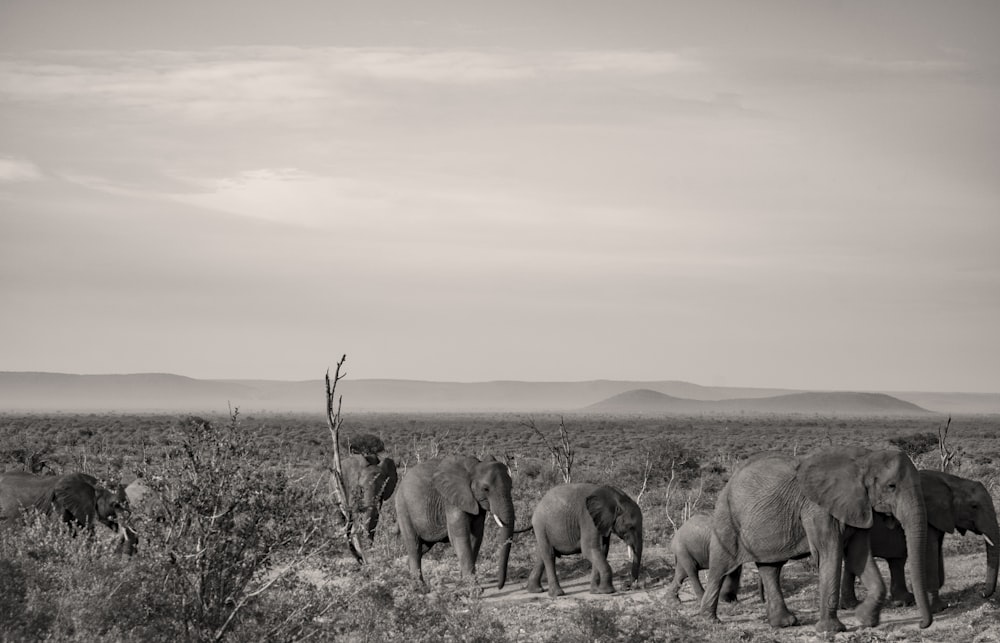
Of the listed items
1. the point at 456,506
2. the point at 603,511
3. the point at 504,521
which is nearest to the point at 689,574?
the point at 603,511

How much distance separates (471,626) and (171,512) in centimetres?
388

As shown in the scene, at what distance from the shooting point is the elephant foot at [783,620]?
569 inches

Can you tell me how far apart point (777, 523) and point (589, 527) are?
12.1ft

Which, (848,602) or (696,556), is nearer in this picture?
(848,602)

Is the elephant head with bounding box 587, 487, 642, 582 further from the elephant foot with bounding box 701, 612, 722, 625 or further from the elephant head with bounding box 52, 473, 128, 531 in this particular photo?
the elephant head with bounding box 52, 473, 128, 531

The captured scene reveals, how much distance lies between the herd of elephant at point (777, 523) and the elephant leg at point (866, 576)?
0.01 metres

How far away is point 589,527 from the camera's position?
687 inches

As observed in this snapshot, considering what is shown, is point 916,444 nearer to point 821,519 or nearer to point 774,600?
point 774,600

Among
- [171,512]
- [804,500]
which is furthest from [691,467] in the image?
[171,512]

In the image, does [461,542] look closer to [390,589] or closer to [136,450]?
[390,589]

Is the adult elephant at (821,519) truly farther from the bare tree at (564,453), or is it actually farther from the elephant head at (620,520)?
the bare tree at (564,453)

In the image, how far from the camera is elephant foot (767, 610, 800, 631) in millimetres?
14453

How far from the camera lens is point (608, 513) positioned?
17562 mm

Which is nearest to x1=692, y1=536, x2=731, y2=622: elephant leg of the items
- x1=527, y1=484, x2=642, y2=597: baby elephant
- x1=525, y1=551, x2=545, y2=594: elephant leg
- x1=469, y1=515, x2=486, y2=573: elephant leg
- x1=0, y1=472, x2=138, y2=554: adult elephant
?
x1=527, y1=484, x2=642, y2=597: baby elephant
